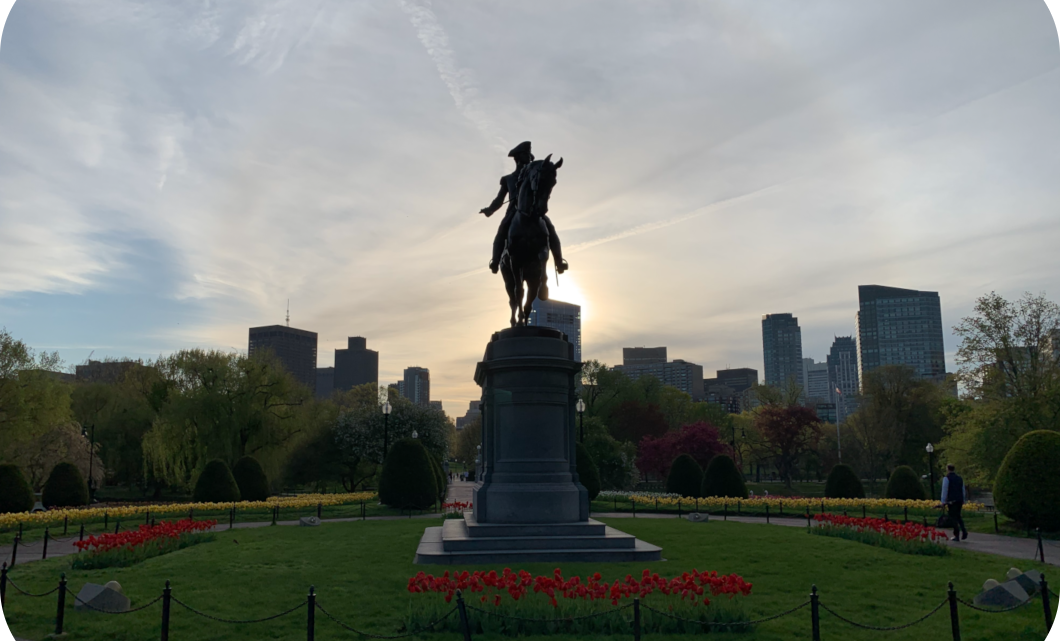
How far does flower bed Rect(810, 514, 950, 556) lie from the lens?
1620 cm

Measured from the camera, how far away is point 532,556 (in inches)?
564

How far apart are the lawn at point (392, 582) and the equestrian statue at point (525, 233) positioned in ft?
21.7

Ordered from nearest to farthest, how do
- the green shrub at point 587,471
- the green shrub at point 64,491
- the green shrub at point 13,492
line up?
the green shrub at point 13,492 < the green shrub at point 64,491 < the green shrub at point 587,471

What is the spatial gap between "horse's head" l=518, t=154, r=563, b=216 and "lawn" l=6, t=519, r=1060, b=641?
818 centimetres

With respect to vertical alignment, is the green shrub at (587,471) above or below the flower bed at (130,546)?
above

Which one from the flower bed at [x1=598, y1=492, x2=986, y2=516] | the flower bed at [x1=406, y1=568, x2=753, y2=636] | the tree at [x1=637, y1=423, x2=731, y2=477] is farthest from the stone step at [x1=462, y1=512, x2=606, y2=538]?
the tree at [x1=637, y1=423, x2=731, y2=477]

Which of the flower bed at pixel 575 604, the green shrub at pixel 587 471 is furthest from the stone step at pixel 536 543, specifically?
the green shrub at pixel 587 471

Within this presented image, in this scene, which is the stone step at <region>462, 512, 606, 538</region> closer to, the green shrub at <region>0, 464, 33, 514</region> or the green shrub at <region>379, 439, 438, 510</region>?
the green shrub at <region>379, 439, 438, 510</region>

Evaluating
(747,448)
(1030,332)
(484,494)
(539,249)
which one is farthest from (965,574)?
(747,448)

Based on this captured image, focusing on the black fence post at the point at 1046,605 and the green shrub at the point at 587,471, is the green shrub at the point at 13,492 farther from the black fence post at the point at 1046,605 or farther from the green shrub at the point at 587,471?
the black fence post at the point at 1046,605

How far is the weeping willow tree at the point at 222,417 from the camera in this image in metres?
44.8

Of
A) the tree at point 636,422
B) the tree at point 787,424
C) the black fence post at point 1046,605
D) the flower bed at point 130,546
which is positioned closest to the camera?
Result: the black fence post at point 1046,605

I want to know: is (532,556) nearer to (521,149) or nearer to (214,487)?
(521,149)

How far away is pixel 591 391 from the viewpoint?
75312 millimetres
